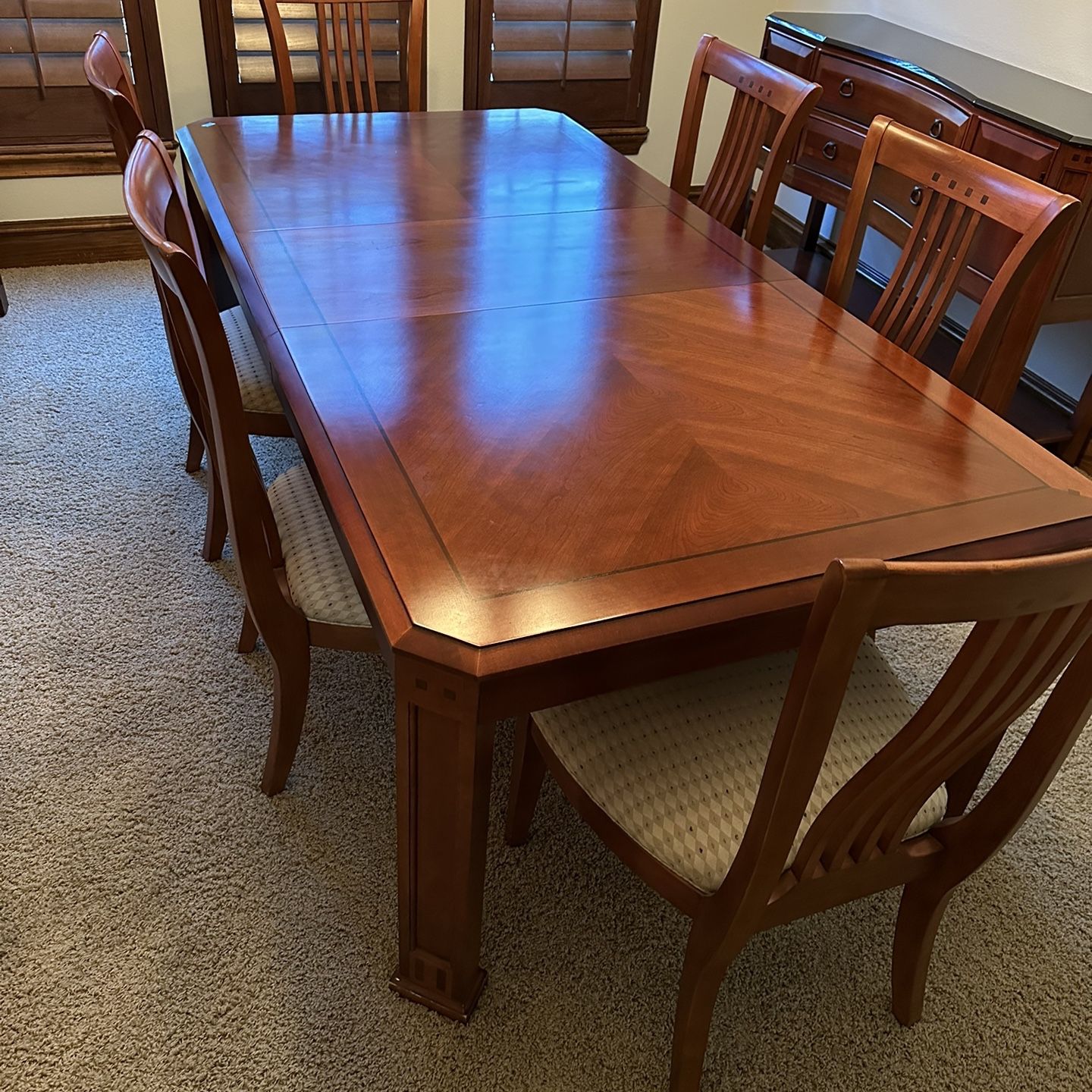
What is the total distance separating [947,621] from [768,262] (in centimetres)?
121

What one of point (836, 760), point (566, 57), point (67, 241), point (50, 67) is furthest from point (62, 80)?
point (836, 760)

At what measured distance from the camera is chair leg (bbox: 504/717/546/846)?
1444 millimetres

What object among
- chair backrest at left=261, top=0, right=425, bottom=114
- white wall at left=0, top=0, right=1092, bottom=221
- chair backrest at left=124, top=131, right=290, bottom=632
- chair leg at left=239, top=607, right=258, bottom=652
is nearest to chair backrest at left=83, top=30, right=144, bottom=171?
chair backrest at left=124, top=131, right=290, bottom=632

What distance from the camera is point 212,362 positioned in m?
1.22

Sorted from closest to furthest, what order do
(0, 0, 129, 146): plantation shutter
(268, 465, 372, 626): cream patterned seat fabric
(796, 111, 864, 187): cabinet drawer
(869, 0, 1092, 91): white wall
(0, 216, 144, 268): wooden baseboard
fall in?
(268, 465, 372, 626): cream patterned seat fabric
(869, 0, 1092, 91): white wall
(796, 111, 864, 187): cabinet drawer
(0, 0, 129, 146): plantation shutter
(0, 216, 144, 268): wooden baseboard

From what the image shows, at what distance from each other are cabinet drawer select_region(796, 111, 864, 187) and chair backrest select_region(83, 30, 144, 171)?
5.81 ft

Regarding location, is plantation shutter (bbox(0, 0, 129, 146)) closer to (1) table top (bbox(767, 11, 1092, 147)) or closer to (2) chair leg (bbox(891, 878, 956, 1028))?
(1) table top (bbox(767, 11, 1092, 147))

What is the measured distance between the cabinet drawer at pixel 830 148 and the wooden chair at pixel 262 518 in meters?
1.84

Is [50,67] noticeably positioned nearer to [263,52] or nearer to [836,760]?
[263,52]

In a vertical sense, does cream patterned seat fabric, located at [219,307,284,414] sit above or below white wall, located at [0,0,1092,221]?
below

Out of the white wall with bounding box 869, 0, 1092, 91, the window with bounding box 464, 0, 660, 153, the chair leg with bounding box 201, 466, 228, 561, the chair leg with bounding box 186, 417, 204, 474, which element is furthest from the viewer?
the window with bounding box 464, 0, 660, 153

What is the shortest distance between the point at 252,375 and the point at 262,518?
1.78 ft

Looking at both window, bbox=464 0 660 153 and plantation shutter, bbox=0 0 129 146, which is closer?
plantation shutter, bbox=0 0 129 146

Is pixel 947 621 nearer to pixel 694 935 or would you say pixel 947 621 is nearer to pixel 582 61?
pixel 694 935
